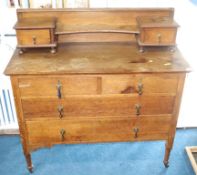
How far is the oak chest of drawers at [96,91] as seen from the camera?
69.4 inches

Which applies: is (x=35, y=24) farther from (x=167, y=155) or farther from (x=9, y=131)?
(x=167, y=155)

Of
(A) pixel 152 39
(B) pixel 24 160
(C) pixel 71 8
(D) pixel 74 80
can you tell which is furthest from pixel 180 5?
(B) pixel 24 160

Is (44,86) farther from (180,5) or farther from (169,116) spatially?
(180,5)

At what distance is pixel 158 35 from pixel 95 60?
1.50 ft

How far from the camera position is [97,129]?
2.01 m

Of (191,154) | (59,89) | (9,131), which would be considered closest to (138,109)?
(59,89)

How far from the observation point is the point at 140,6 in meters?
2.08

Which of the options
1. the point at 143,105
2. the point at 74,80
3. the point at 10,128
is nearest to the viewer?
the point at 74,80

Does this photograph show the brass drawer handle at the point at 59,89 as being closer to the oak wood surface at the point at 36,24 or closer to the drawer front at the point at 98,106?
the drawer front at the point at 98,106

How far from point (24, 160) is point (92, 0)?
4.39ft

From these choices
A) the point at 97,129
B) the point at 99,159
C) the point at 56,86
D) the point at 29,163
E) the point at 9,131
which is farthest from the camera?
the point at 9,131

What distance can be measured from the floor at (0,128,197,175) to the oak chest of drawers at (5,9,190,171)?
242 mm

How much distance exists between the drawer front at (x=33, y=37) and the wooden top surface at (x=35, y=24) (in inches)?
1.1

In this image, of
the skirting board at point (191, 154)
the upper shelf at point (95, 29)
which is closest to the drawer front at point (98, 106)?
the upper shelf at point (95, 29)
